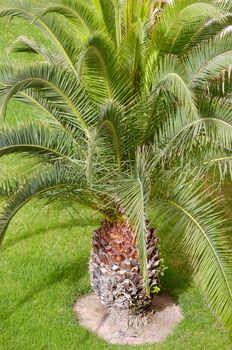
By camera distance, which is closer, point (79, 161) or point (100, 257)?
point (79, 161)

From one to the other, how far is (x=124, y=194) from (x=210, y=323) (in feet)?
7.53

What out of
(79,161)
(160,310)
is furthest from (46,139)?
(160,310)

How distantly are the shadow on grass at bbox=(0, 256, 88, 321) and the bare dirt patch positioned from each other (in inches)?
15.0

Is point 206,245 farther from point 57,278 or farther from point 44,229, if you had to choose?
point 44,229

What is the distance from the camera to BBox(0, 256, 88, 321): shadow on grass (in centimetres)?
642

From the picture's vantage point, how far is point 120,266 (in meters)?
5.65

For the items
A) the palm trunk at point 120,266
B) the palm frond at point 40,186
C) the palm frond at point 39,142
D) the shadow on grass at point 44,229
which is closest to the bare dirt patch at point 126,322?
the palm trunk at point 120,266

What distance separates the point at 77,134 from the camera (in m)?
5.61

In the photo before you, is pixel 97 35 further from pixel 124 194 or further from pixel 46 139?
pixel 124 194

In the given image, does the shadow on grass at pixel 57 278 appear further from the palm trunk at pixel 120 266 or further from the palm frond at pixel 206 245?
the palm frond at pixel 206 245

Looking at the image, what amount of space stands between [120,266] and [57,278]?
1.48 meters

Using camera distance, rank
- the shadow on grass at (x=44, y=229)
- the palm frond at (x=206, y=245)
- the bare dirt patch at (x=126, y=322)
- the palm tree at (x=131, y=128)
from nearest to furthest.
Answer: the palm frond at (x=206, y=245), the palm tree at (x=131, y=128), the bare dirt patch at (x=126, y=322), the shadow on grass at (x=44, y=229)

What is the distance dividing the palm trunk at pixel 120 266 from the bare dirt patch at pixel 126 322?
293 mm

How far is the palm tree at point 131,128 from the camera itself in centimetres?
488
